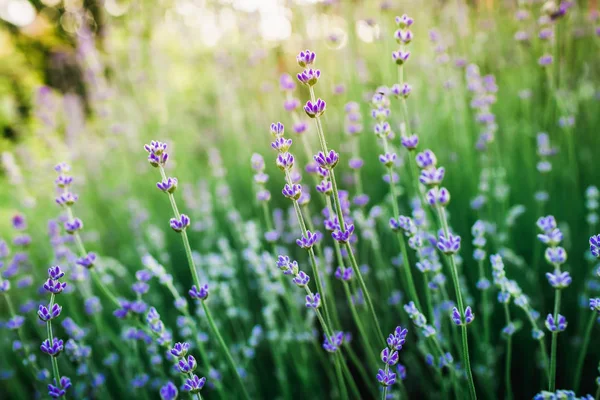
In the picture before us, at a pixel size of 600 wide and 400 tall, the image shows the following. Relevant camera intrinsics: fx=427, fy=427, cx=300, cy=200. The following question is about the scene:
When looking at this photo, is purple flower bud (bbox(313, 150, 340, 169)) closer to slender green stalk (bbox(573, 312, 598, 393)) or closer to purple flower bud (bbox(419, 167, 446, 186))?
purple flower bud (bbox(419, 167, 446, 186))

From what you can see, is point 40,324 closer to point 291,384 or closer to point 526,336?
point 291,384

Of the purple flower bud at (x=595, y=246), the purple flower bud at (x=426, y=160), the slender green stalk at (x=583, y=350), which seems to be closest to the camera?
the purple flower bud at (x=426, y=160)

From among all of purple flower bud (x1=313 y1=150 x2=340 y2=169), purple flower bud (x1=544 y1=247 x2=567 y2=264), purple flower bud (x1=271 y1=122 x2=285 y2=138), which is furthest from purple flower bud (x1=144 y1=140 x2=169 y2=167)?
purple flower bud (x1=544 y1=247 x2=567 y2=264)

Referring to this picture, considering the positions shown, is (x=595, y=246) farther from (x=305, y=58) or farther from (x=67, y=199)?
(x=67, y=199)

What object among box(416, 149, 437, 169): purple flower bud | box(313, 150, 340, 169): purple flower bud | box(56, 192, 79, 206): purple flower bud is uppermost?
box(56, 192, 79, 206): purple flower bud

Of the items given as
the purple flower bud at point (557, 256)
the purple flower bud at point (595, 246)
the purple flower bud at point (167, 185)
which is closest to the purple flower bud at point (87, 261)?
the purple flower bud at point (167, 185)

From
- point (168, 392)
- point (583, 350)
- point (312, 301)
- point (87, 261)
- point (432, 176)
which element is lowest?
point (583, 350)

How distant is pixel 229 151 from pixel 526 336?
100.0 inches

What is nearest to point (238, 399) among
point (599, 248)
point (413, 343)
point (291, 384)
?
point (291, 384)

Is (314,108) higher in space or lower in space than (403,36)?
lower

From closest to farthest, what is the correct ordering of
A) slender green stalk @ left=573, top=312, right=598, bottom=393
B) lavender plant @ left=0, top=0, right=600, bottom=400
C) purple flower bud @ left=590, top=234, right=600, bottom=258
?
purple flower bud @ left=590, top=234, right=600, bottom=258
slender green stalk @ left=573, top=312, right=598, bottom=393
lavender plant @ left=0, top=0, right=600, bottom=400

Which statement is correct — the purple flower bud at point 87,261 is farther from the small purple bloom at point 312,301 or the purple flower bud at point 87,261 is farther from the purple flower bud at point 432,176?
the purple flower bud at point 432,176

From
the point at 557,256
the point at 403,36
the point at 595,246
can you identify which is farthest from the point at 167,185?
the point at 595,246

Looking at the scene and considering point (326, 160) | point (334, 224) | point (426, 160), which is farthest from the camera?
point (334, 224)
